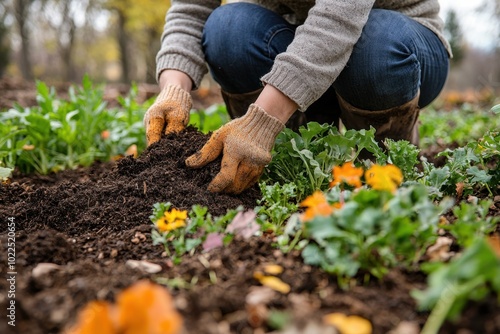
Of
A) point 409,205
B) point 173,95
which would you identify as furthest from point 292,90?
point 409,205

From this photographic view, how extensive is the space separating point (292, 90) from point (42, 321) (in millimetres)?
1298

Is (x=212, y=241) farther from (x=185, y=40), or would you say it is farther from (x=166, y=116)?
(x=185, y=40)

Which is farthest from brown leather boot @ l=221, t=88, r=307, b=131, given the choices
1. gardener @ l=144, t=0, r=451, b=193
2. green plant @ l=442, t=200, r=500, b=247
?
green plant @ l=442, t=200, r=500, b=247

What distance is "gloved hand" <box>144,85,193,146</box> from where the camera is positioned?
88.9 inches

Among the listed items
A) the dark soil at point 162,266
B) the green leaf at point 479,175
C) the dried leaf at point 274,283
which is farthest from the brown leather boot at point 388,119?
the dried leaf at point 274,283

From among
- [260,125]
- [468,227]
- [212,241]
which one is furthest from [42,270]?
[468,227]

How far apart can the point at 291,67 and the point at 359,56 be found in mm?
510

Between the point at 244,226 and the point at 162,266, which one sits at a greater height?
the point at 244,226

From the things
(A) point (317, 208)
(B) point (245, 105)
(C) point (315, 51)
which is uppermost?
(C) point (315, 51)

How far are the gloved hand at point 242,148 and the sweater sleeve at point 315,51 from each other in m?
0.15

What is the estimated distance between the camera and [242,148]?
6.08 feet

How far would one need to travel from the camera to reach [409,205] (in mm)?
1149

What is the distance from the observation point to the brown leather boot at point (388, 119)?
2459 millimetres

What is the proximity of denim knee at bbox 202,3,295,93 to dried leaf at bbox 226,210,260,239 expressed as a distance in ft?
4.58
